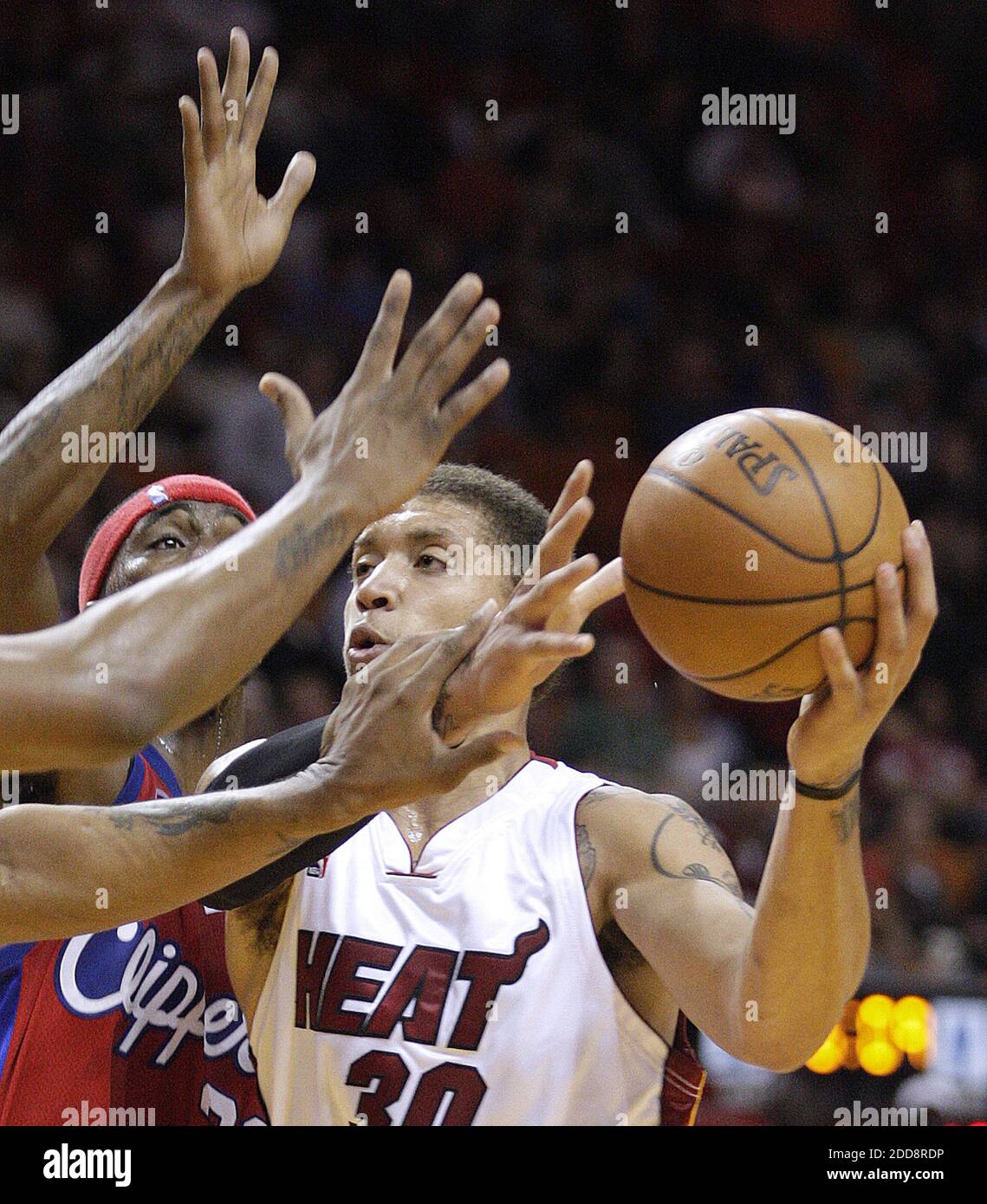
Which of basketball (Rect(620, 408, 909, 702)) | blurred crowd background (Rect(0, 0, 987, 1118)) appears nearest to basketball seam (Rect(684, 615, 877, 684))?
basketball (Rect(620, 408, 909, 702))

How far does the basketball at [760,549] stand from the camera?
241cm

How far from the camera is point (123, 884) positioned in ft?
8.19

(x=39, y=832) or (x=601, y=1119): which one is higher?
(x=39, y=832)

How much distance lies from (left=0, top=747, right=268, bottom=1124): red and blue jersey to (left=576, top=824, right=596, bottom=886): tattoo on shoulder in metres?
0.77

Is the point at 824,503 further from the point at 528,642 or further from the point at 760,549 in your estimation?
the point at 528,642

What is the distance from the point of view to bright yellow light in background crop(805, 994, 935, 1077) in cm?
484

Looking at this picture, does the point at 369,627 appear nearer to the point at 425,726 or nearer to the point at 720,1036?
the point at 425,726

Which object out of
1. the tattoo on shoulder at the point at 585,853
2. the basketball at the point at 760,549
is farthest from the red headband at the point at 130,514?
the basketball at the point at 760,549

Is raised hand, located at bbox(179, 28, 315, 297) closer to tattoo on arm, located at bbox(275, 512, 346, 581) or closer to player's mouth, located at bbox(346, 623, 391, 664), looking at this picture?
player's mouth, located at bbox(346, 623, 391, 664)

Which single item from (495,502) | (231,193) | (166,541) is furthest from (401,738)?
(166,541)

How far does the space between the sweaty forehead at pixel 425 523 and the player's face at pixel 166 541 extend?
1.92ft

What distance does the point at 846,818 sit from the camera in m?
2.41

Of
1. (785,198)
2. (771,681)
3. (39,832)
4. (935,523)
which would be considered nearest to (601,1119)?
(771,681)

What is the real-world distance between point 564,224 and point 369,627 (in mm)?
6315
